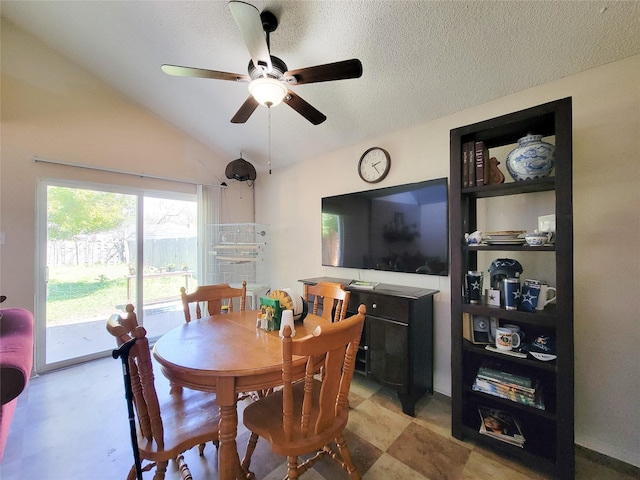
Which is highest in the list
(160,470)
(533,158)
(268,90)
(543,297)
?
(268,90)

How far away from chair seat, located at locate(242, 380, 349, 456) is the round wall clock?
1968 mm

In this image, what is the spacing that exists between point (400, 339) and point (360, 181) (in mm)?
1589

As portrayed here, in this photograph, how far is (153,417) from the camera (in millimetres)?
1036

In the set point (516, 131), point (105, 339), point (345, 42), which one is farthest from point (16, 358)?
point (516, 131)

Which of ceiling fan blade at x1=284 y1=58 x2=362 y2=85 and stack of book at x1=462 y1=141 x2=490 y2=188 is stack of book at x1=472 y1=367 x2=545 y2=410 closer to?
stack of book at x1=462 y1=141 x2=490 y2=188

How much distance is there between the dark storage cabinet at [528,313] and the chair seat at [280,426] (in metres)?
0.97

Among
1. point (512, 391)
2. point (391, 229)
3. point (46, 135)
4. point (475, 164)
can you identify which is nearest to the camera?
point (512, 391)

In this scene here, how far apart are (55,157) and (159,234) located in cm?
122

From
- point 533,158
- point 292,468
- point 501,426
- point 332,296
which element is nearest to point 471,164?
point 533,158

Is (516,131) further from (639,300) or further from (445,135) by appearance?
(639,300)

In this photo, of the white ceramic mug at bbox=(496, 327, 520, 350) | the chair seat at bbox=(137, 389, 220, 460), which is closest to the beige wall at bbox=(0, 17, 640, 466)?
the white ceramic mug at bbox=(496, 327, 520, 350)

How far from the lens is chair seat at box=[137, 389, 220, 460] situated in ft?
3.54

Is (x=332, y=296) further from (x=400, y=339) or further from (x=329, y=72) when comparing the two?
(x=329, y=72)

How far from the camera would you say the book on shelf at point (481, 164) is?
1.65 metres
